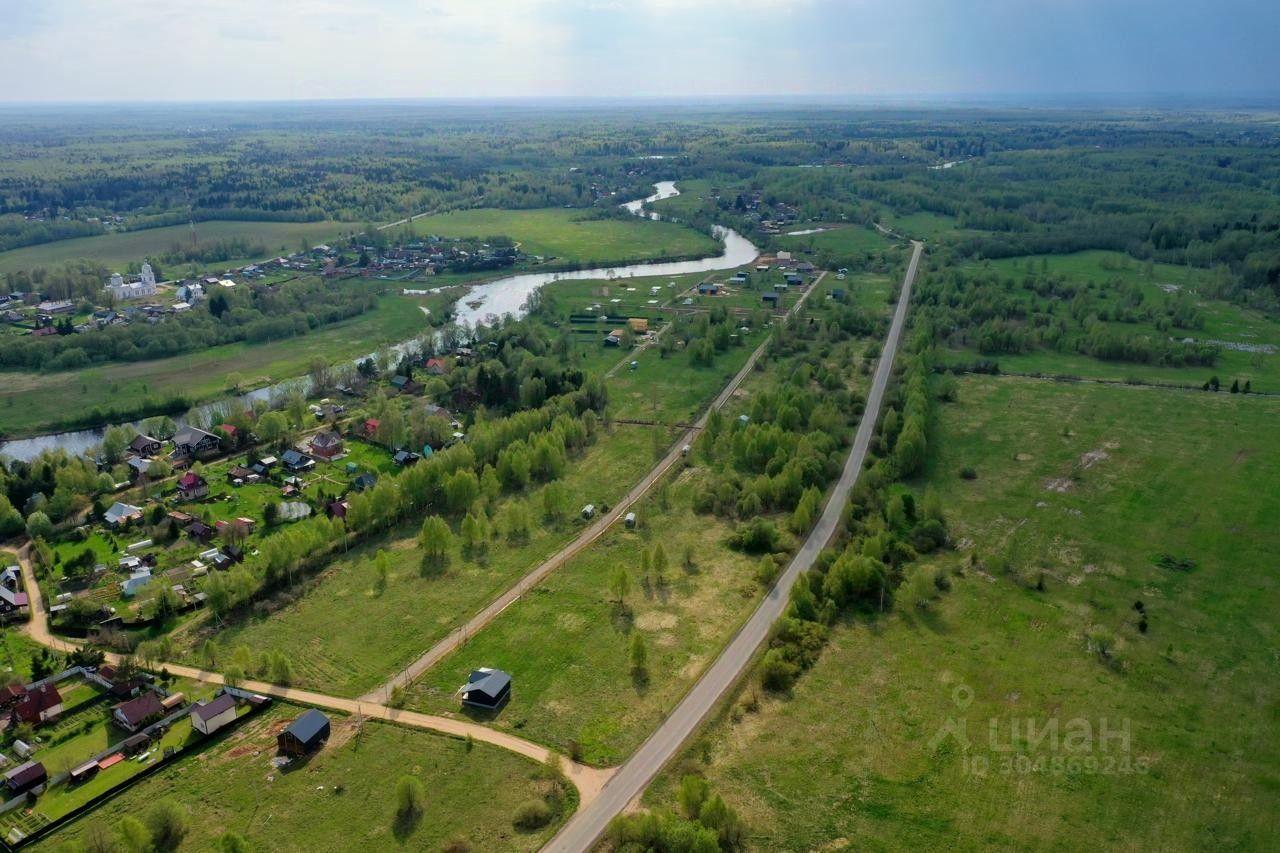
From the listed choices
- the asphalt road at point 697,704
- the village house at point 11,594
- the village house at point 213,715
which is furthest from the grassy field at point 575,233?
the village house at point 213,715

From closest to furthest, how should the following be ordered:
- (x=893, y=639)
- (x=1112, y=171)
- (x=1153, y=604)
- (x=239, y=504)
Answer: (x=893, y=639)
(x=1153, y=604)
(x=239, y=504)
(x=1112, y=171)

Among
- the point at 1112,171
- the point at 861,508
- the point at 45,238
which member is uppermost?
the point at 1112,171

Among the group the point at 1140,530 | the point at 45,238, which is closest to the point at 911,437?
the point at 1140,530

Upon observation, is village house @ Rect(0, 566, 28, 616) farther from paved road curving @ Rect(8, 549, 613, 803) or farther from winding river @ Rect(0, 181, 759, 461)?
winding river @ Rect(0, 181, 759, 461)

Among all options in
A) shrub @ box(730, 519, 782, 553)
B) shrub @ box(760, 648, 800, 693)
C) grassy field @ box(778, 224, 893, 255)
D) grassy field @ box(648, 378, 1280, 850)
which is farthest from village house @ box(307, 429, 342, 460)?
grassy field @ box(778, 224, 893, 255)

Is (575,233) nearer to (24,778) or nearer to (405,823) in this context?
(24,778)

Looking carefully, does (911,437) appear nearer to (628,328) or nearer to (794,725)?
(794,725)

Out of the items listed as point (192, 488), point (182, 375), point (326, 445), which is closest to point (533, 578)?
point (326, 445)
